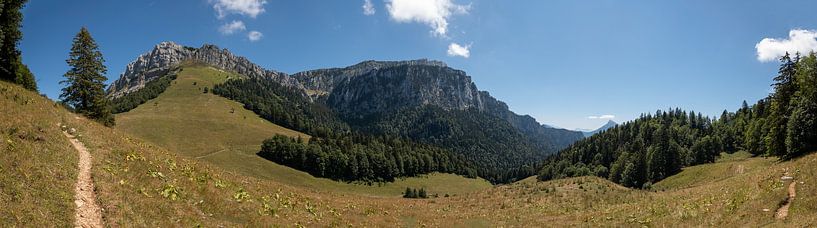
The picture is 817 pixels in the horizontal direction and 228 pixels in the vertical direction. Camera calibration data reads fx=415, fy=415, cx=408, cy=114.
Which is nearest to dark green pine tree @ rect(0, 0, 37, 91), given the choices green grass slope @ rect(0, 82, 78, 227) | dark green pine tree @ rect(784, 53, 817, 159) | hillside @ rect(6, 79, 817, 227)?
hillside @ rect(6, 79, 817, 227)

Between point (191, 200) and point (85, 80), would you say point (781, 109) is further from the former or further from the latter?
point (85, 80)

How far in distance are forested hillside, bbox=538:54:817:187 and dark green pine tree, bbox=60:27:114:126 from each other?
86.7 metres

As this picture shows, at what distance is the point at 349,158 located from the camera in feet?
461

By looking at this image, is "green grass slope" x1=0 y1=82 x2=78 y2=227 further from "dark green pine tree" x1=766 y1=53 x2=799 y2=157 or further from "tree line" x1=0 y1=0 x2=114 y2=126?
"dark green pine tree" x1=766 y1=53 x2=799 y2=157

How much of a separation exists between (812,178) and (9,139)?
4091 cm

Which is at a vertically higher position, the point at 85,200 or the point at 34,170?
the point at 34,170

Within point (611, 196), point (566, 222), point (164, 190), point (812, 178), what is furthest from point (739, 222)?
point (164, 190)

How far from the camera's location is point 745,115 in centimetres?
14725

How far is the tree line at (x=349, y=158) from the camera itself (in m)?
132

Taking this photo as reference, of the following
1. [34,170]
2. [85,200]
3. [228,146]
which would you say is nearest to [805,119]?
[85,200]

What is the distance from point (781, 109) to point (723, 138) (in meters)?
98.2

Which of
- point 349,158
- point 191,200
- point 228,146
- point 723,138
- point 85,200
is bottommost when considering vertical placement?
point 191,200

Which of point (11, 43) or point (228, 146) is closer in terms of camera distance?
point (11, 43)

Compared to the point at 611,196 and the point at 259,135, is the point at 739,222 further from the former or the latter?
the point at 259,135
